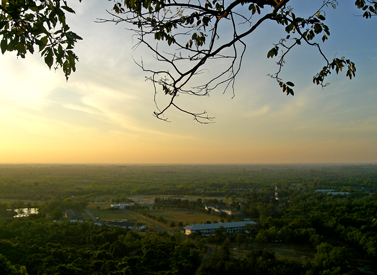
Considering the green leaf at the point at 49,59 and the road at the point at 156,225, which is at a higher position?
the green leaf at the point at 49,59

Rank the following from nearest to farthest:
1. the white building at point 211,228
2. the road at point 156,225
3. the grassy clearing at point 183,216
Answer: the road at point 156,225, the white building at point 211,228, the grassy clearing at point 183,216

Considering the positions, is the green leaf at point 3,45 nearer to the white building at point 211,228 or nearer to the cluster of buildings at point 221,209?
the white building at point 211,228

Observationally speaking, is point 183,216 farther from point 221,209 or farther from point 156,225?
point 156,225

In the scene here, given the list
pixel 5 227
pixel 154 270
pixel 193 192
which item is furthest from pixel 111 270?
pixel 193 192

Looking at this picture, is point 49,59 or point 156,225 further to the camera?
point 156,225

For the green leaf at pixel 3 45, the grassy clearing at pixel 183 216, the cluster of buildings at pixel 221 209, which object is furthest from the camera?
the cluster of buildings at pixel 221 209

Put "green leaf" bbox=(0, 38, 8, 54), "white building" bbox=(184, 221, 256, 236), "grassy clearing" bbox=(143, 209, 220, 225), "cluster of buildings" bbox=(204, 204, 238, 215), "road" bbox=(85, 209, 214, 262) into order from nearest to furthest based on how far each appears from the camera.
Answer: "green leaf" bbox=(0, 38, 8, 54) → "road" bbox=(85, 209, 214, 262) → "white building" bbox=(184, 221, 256, 236) → "grassy clearing" bbox=(143, 209, 220, 225) → "cluster of buildings" bbox=(204, 204, 238, 215)

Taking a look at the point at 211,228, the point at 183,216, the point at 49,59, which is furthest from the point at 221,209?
the point at 49,59

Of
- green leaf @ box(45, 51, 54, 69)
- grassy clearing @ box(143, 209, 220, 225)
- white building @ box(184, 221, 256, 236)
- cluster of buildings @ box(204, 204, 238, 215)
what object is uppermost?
green leaf @ box(45, 51, 54, 69)

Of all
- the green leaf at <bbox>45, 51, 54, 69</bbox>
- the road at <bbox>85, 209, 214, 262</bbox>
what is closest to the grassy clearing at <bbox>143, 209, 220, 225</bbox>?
the road at <bbox>85, 209, 214, 262</bbox>

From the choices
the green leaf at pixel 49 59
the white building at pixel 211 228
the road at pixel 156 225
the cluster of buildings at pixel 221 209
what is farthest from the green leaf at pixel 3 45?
the cluster of buildings at pixel 221 209

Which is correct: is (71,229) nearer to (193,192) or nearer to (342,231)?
(342,231)

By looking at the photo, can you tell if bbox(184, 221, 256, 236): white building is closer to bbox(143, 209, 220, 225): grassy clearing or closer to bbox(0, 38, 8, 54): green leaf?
bbox(143, 209, 220, 225): grassy clearing
